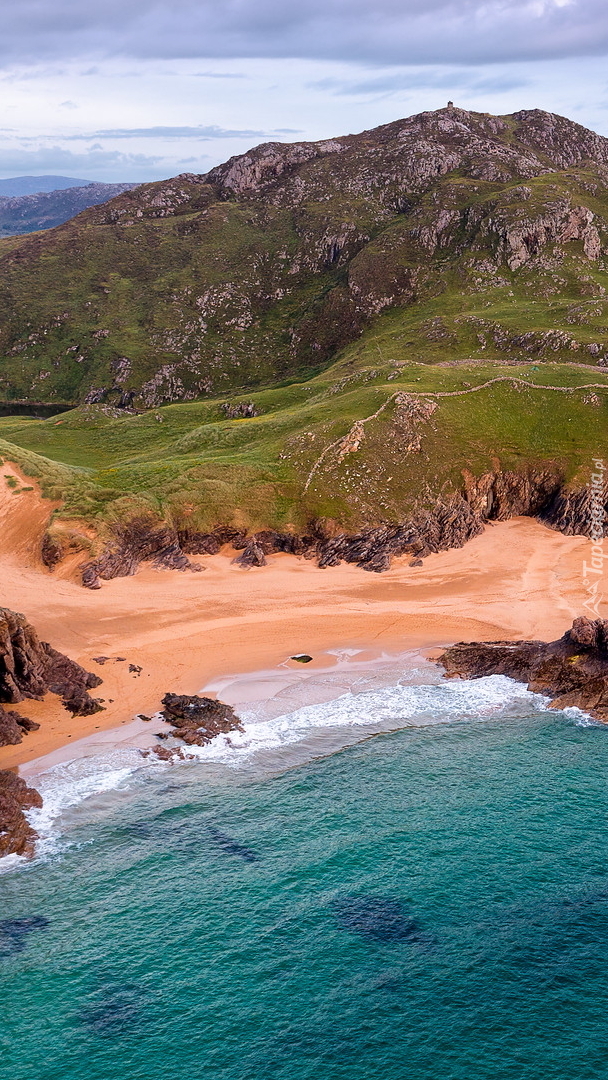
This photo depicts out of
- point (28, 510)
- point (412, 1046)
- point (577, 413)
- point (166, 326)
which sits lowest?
point (412, 1046)

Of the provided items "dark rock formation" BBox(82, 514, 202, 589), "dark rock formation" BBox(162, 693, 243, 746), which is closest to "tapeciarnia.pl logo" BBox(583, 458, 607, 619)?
"dark rock formation" BBox(162, 693, 243, 746)

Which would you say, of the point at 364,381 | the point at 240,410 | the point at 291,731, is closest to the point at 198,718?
the point at 291,731

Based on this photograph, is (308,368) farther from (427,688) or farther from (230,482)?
(427,688)

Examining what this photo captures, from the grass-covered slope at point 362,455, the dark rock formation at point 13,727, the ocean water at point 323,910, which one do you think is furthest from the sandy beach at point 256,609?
the ocean water at point 323,910

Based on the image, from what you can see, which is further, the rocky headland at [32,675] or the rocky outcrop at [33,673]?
the rocky outcrop at [33,673]

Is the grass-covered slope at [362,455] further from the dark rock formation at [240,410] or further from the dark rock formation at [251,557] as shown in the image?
the dark rock formation at [240,410]

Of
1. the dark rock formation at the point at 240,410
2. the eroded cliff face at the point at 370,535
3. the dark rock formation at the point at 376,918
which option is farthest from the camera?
the dark rock formation at the point at 240,410

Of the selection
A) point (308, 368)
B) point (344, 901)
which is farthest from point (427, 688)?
Result: point (308, 368)
